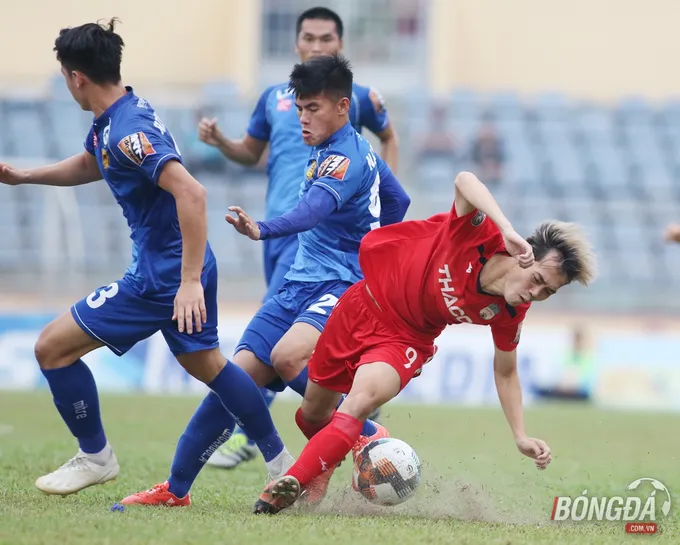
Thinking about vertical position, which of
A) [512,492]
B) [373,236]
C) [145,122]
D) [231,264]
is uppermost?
[145,122]

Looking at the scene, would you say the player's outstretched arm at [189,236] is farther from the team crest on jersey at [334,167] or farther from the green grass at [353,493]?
the green grass at [353,493]

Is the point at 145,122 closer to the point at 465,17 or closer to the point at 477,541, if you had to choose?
the point at 477,541

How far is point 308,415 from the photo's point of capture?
236 inches

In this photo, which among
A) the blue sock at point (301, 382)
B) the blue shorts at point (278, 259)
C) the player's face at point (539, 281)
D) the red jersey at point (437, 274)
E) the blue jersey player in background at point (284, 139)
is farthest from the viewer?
Result: the blue jersey player in background at point (284, 139)

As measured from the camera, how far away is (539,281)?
17.1ft

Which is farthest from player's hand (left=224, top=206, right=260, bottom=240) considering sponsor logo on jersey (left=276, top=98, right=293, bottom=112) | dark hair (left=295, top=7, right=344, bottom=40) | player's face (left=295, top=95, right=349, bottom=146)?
dark hair (left=295, top=7, right=344, bottom=40)

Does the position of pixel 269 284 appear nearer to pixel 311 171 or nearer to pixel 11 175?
pixel 311 171

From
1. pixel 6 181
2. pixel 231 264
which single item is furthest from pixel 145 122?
pixel 231 264

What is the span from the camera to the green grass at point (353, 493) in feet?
15.5

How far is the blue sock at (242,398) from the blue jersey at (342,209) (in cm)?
87

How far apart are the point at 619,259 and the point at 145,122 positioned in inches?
580

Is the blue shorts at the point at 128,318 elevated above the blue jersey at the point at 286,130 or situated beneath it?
situated beneath

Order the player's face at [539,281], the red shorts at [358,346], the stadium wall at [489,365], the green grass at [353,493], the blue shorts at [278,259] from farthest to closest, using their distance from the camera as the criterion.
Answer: the stadium wall at [489,365]
the blue shorts at [278,259]
the red shorts at [358,346]
the player's face at [539,281]
the green grass at [353,493]

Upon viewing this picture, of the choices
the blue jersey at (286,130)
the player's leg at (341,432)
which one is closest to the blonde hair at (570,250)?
the player's leg at (341,432)
